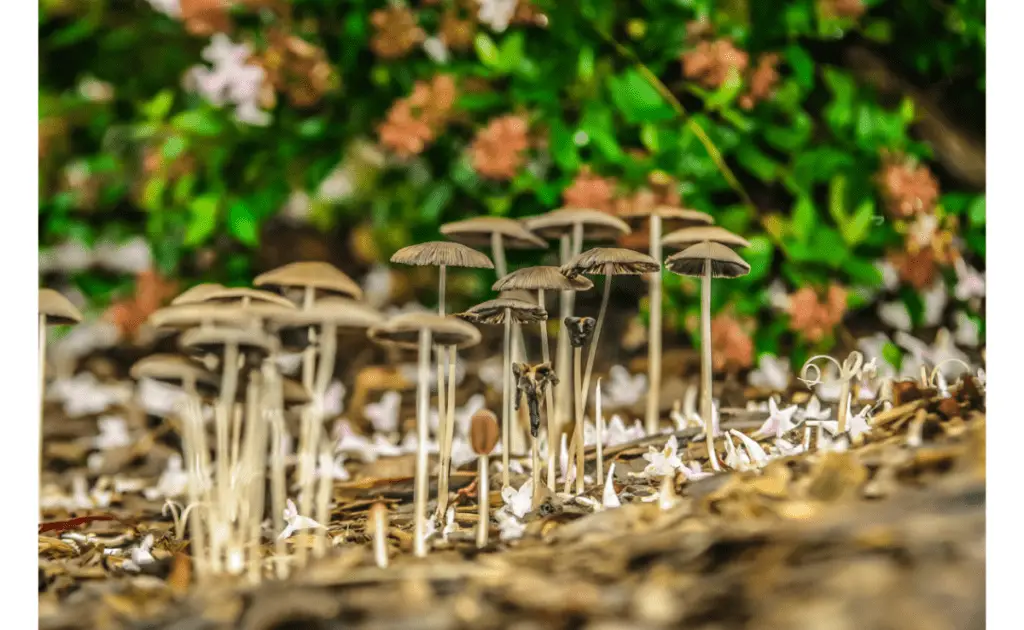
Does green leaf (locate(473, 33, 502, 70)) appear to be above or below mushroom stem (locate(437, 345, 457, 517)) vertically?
above

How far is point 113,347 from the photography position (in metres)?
1.41

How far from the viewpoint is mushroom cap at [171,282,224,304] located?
52.7 inches

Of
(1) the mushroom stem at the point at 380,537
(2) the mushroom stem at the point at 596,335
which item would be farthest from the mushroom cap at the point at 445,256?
(1) the mushroom stem at the point at 380,537

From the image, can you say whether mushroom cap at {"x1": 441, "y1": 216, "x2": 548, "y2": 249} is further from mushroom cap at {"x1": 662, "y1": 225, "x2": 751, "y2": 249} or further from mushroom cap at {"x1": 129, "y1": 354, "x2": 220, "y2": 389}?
mushroom cap at {"x1": 129, "y1": 354, "x2": 220, "y2": 389}

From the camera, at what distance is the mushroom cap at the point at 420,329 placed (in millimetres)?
1225

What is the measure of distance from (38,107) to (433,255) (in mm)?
792

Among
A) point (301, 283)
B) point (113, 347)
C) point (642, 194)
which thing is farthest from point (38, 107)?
point (642, 194)

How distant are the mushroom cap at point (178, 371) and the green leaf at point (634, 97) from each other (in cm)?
87

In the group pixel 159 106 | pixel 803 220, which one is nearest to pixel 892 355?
pixel 803 220

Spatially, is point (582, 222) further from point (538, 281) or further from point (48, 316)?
point (48, 316)

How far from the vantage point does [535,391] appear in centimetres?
132

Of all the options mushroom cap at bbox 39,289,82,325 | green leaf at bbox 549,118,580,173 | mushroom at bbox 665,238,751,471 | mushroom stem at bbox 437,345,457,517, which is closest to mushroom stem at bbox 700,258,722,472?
mushroom at bbox 665,238,751,471

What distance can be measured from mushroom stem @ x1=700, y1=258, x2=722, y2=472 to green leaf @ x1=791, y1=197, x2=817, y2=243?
0.23 metres
